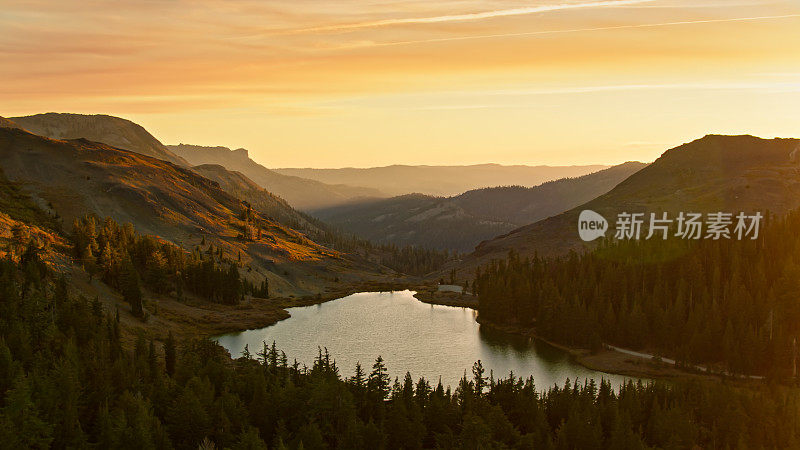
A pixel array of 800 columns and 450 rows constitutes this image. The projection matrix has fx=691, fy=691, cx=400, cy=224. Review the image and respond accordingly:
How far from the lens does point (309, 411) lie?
274ft

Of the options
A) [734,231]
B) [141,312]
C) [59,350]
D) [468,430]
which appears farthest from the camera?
[734,231]

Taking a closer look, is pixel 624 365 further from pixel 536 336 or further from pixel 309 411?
pixel 309 411

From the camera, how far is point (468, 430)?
7712cm

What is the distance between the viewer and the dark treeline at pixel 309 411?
76438 mm

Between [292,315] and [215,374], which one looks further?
[292,315]

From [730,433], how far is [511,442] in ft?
90.6

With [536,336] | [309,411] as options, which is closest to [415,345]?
[536,336]

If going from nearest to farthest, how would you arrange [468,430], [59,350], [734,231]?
[468,430] < [59,350] < [734,231]

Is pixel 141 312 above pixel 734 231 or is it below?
below

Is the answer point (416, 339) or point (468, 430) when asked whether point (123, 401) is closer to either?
point (468, 430)

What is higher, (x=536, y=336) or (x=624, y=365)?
(x=536, y=336)

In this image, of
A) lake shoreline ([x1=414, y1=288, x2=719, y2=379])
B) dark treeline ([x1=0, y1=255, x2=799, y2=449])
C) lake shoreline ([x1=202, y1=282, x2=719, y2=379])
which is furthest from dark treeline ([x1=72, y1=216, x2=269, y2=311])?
lake shoreline ([x1=414, y1=288, x2=719, y2=379])

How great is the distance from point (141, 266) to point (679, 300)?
130 m

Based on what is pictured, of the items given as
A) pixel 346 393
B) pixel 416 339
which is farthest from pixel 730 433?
pixel 416 339
